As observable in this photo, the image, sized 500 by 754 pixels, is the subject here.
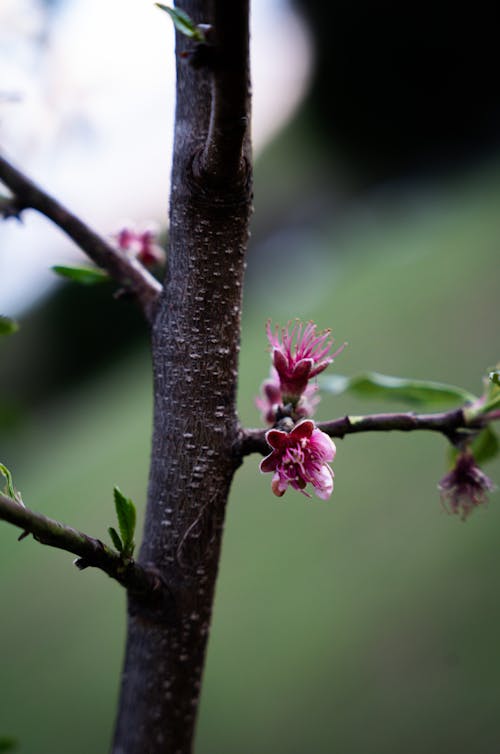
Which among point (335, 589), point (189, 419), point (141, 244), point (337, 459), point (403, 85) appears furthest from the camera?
point (403, 85)

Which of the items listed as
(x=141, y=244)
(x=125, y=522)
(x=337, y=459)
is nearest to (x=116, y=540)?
(x=125, y=522)

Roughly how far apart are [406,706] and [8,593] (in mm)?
1595

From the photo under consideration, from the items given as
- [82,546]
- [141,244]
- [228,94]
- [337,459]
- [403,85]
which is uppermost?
[403,85]

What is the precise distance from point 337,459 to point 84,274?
189 centimetres

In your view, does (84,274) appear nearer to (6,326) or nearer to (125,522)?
(6,326)

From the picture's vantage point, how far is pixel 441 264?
3.56 m

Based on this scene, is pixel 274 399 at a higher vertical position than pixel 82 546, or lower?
higher

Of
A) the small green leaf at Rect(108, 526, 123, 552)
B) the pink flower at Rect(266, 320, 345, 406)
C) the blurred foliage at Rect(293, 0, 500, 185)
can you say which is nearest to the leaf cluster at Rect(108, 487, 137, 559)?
the small green leaf at Rect(108, 526, 123, 552)

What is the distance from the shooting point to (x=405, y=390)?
1.98ft

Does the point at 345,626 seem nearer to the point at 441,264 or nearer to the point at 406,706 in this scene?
the point at 406,706

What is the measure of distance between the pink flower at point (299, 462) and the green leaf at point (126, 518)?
0.30 ft

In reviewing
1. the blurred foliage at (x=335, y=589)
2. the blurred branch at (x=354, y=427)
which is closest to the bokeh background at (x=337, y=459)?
the blurred foliage at (x=335, y=589)

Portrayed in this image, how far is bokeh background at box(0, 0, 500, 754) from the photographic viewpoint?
4.99ft

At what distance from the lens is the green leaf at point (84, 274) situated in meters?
0.57
